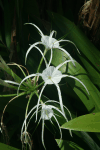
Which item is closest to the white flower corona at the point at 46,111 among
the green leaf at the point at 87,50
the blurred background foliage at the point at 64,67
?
the blurred background foliage at the point at 64,67

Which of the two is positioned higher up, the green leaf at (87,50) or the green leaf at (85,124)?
the green leaf at (87,50)

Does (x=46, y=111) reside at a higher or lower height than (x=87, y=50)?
lower

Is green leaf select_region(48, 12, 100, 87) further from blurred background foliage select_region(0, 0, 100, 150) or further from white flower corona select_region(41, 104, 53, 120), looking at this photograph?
white flower corona select_region(41, 104, 53, 120)

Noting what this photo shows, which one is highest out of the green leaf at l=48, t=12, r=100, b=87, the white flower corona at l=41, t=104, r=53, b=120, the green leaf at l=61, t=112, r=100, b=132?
the green leaf at l=48, t=12, r=100, b=87

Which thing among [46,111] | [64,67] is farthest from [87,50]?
[46,111]

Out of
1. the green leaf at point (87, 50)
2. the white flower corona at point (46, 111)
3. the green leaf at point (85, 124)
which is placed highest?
the green leaf at point (87, 50)

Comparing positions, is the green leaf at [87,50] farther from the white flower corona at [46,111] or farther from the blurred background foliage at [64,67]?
the white flower corona at [46,111]

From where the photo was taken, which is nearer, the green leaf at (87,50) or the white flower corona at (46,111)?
the white flower corona at (46,111)

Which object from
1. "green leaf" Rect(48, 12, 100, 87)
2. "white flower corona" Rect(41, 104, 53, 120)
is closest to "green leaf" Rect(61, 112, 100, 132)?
"white flower corona" Rect(41, 104, 53, 120)

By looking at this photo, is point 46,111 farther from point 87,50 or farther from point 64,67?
point 87,50
